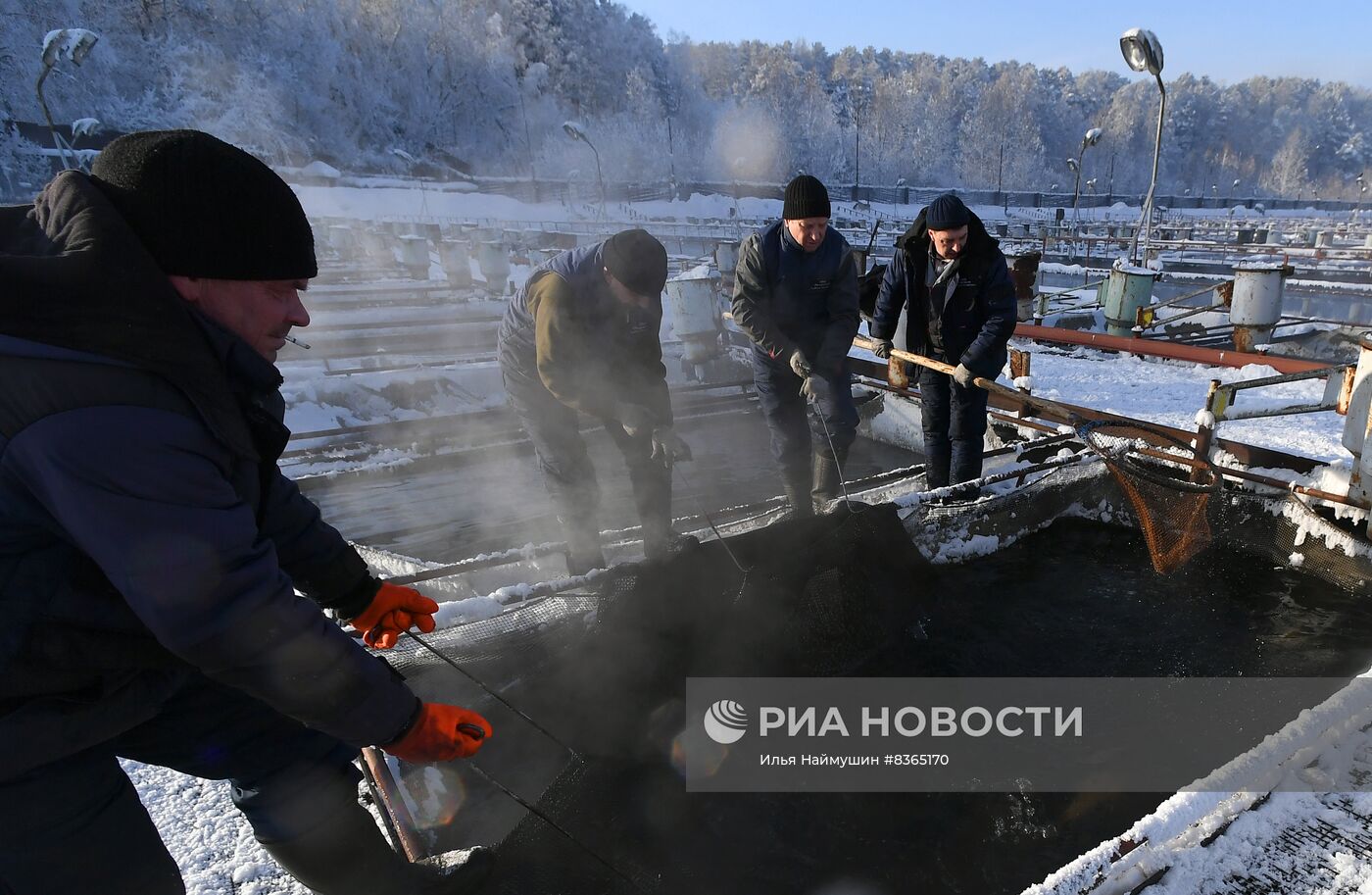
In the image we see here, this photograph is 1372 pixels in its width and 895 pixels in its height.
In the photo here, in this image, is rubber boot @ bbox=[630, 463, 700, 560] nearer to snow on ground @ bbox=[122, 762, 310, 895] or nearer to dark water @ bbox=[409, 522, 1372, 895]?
dark water @ bbox=[409, 522, 1372, 895]

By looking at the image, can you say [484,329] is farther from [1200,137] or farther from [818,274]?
[1200,137]

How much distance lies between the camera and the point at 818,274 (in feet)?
13.1

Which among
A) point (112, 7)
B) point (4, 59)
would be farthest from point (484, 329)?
point (112, 7)

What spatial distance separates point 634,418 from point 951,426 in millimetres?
2083

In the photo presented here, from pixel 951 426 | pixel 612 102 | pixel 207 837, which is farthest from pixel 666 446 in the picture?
pixel 612 102

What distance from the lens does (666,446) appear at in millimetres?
3809

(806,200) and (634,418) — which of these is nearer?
(634,418)

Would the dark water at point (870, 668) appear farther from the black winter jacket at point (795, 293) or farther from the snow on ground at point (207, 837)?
the black winter jacket at point (795, 293)

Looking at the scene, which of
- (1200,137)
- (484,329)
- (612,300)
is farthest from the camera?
(1200,137)

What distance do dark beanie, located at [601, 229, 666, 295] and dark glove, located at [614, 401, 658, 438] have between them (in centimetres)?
67

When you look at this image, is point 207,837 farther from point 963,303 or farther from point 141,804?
point 963,303

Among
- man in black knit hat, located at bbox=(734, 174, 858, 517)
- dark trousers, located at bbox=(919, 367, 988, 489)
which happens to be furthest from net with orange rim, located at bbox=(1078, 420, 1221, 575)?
man in black knit hat, located at bbox=(734, 174, 858, 517)

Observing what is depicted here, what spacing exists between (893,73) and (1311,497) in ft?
467

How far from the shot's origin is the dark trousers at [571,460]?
3691 mm
